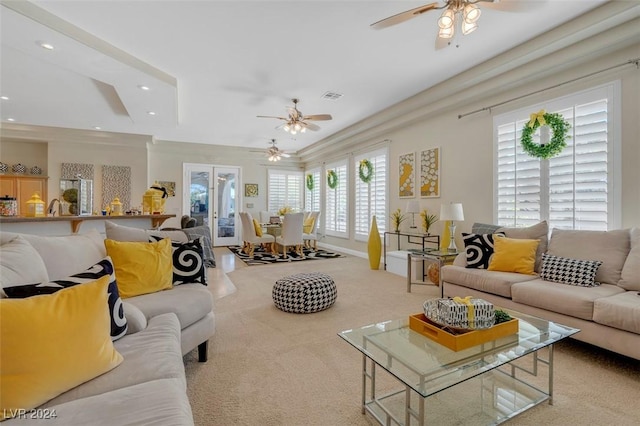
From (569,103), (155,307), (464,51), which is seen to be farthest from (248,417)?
(569,103)

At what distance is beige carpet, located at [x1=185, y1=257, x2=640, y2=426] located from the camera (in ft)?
5.38

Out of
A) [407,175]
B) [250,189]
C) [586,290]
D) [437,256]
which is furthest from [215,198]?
[586,290]

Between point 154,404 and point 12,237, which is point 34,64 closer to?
point 12,237

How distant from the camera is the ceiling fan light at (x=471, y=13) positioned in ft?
6.88

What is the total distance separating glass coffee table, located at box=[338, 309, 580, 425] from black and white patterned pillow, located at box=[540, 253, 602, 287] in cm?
99

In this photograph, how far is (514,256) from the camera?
3055mm

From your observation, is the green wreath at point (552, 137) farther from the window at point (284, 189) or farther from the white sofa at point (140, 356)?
the window at point (284, 189)

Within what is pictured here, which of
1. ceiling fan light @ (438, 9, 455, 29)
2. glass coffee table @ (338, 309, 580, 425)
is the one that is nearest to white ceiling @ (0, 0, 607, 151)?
ceiling fan light @ (438, 9, 455, 29)

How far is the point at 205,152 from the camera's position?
8289 millimetres

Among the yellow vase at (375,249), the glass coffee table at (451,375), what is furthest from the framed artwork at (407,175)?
the glass coffee table at (451,375)

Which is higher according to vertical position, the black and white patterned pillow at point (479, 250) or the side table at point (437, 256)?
the black and white patterned pillow at point (479, 250)

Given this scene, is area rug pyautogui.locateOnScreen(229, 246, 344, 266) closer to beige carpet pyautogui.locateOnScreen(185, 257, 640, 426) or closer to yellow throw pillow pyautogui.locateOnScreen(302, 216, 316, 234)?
yellow throw pillow pyautogui.locateOnScreen(302, 216, 316, 234)

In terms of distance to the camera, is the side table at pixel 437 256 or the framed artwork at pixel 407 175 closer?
the side table at pixel 437 256

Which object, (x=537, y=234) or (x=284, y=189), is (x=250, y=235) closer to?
(x=284, y=189)
